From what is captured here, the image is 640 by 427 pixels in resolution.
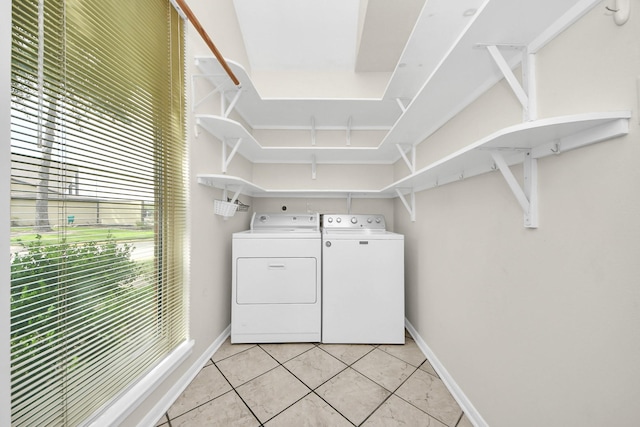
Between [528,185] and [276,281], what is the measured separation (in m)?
1.76

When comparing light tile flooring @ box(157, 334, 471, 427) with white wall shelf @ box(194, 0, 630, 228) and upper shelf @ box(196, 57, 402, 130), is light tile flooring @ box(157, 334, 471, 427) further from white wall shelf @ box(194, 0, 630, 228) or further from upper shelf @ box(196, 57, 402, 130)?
upper shelf @ box(196, 57, 402, 130)

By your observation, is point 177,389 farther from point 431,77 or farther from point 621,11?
point 621,11

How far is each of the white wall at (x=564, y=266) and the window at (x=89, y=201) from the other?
176cm

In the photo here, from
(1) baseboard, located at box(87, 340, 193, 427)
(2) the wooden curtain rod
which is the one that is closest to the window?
(1) baseboard, located at box(87, 340, 193, 427)

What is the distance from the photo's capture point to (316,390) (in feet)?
4.62

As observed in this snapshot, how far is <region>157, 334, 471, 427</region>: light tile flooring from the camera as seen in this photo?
3.99 feet

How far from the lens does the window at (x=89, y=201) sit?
0.69m

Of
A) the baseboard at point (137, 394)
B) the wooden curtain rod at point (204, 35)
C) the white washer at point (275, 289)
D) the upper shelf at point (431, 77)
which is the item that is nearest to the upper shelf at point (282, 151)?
the upper shelf at point (431, 77)

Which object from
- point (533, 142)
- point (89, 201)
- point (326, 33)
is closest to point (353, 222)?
point (533, 142)

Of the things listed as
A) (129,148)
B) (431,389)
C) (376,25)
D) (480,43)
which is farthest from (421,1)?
(431,389)

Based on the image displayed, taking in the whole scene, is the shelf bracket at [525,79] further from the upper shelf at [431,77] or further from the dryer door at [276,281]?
the dryer door at [276,281]

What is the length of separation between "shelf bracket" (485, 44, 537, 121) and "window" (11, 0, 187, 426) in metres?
1.62

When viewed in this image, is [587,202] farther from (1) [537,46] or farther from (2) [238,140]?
(2) [238,140]

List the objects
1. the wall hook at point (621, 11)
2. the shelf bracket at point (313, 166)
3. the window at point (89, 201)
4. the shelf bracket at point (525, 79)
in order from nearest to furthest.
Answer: the wall hook at point (621, 11), the window at point (89, 201), the shelf bracket at point (525, 79), the shelf bracket at point (313, 166)
